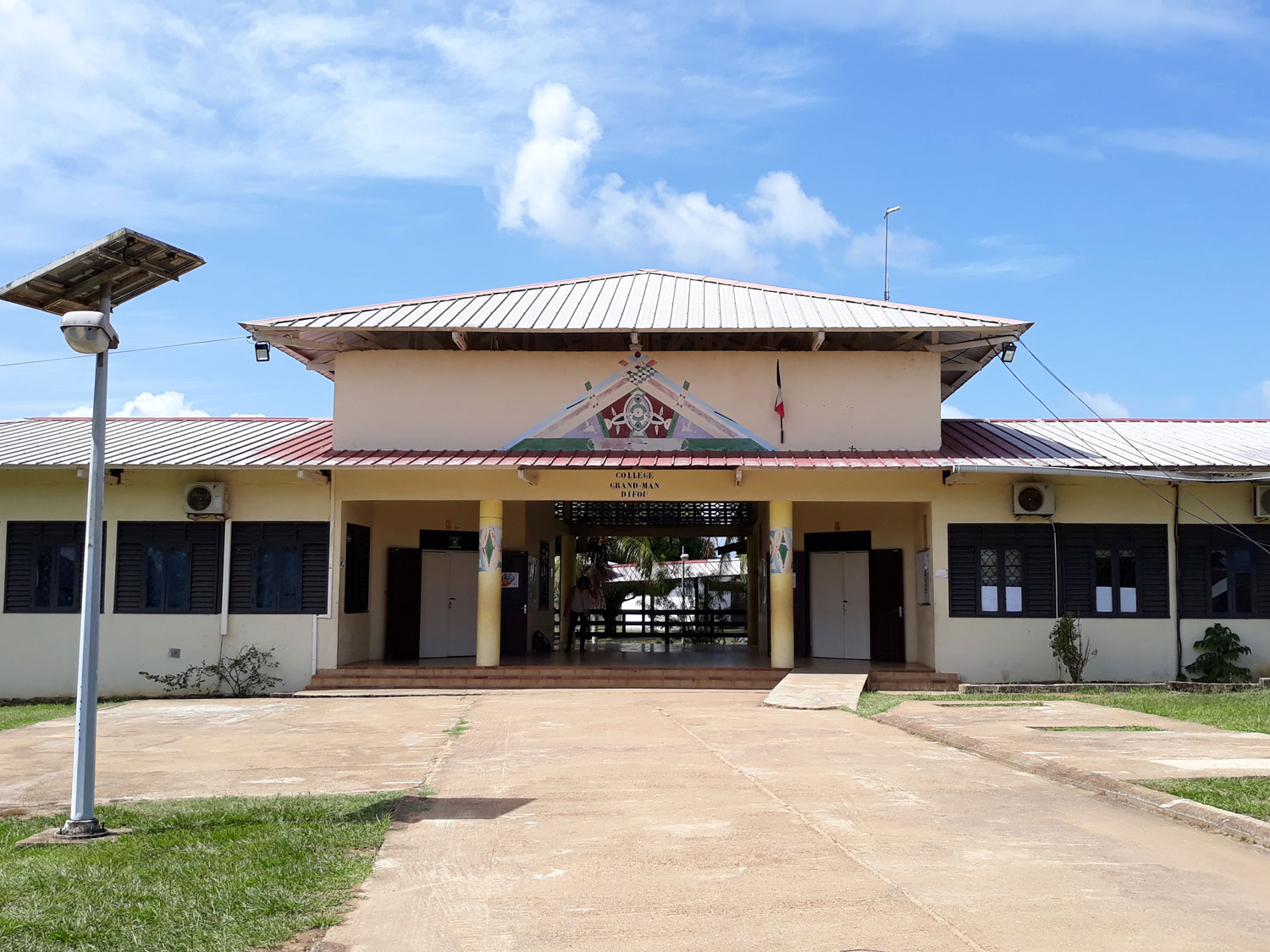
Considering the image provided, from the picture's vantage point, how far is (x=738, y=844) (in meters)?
5.86

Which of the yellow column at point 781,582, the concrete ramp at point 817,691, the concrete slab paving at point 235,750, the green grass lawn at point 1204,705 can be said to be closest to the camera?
the concrete slab paving at point 235,750

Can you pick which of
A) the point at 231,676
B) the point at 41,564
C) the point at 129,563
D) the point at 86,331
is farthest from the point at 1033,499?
the point at 41,564

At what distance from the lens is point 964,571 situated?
663 inches

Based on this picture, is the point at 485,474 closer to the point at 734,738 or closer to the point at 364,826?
the point at 734,738

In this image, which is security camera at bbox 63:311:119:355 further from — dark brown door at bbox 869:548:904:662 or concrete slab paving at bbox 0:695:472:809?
dark brown door at bbox 869:548:904:662

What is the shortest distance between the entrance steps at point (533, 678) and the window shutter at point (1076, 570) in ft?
14.2

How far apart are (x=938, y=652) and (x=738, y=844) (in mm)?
11569

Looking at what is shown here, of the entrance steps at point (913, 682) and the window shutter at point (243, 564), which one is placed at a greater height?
the window shutter at point (243, 564)

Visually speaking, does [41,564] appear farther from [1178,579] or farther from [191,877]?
[1178,579]

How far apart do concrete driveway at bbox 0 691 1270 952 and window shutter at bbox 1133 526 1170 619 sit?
7.75 meters

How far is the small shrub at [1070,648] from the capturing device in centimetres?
1617

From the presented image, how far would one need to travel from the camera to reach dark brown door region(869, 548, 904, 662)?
19.1 metres

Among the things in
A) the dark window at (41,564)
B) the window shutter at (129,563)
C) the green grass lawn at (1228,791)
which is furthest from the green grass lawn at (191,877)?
the dark window at (41,564)

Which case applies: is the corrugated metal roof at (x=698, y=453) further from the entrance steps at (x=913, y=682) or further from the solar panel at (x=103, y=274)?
the solar panel at (x=103, y=274)
